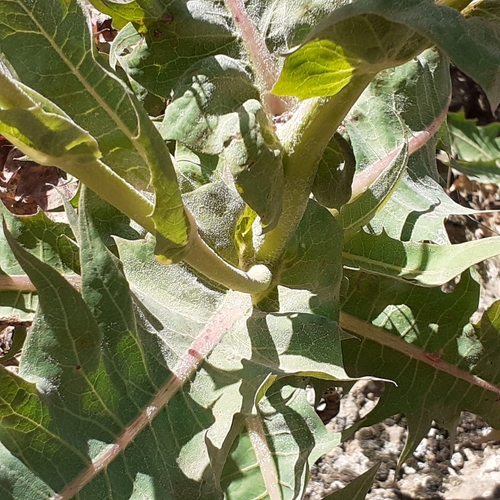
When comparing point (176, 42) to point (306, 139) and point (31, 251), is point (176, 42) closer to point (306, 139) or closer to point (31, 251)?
point (306, 139)

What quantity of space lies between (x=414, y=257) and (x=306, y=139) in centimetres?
34

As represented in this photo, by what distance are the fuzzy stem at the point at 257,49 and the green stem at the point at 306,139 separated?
0.15 m

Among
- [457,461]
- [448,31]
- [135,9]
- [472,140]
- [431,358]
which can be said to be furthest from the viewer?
[472,140]

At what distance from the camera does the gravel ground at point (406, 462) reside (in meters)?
1.43

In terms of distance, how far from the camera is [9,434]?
0.82m

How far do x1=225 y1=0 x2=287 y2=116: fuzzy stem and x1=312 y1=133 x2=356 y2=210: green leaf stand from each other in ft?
0.49

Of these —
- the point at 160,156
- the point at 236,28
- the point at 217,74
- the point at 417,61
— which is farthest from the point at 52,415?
the point at 417,61

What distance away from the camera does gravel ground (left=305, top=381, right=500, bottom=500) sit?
4.68 feet

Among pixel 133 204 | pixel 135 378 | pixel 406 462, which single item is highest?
pixel 133 204

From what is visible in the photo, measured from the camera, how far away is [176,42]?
107 cm

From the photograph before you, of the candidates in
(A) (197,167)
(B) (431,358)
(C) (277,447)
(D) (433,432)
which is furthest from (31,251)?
(D) (433,432)

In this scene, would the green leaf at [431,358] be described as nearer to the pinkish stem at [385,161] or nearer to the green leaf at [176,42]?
the pinkish stem at [385,161]

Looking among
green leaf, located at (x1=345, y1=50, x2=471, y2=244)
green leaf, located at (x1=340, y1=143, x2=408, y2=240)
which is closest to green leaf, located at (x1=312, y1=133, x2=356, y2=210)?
green leaf, located at (x1=340, y1=143, x2=408, y2=240)

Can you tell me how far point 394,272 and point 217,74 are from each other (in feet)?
1.41
